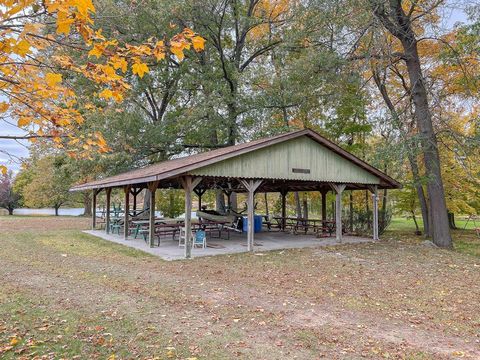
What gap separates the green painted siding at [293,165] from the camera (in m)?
10.9

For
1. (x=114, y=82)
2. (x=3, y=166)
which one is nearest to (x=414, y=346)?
(x=114, y=82)

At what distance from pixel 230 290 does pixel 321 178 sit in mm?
6935

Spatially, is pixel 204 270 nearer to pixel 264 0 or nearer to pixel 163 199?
pixel 264 0

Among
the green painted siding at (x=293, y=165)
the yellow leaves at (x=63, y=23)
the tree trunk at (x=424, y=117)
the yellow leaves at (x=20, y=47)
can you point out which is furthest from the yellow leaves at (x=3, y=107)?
the tree trunk at (x=424, y=117)

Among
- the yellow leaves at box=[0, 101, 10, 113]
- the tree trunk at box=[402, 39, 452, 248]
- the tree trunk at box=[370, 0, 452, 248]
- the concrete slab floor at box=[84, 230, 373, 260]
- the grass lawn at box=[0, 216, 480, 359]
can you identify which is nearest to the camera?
the yellow leaves at box=[0, 101, 10, 113]

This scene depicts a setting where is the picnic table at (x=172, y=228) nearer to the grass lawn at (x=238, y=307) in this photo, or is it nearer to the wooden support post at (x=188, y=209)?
the wooden support post at (x=188, y=209)

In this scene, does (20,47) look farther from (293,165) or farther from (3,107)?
(293,165)

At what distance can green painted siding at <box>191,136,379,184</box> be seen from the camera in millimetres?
10945

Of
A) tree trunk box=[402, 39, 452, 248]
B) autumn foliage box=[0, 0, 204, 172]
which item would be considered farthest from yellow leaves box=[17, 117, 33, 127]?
tree trunk box=[402, 39, 452, 248]

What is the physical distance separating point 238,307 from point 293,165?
710cm

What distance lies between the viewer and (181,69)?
20734mm

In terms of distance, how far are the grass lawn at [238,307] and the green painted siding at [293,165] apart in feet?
8.37

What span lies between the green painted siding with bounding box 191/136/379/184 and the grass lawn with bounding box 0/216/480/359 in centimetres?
255

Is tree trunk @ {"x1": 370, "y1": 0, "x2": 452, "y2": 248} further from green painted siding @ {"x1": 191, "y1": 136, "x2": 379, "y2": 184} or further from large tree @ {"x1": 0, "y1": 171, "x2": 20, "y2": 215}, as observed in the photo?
large tree @ {"x1": 0, "y1": 171, "x2": 20, "y2": 215}
